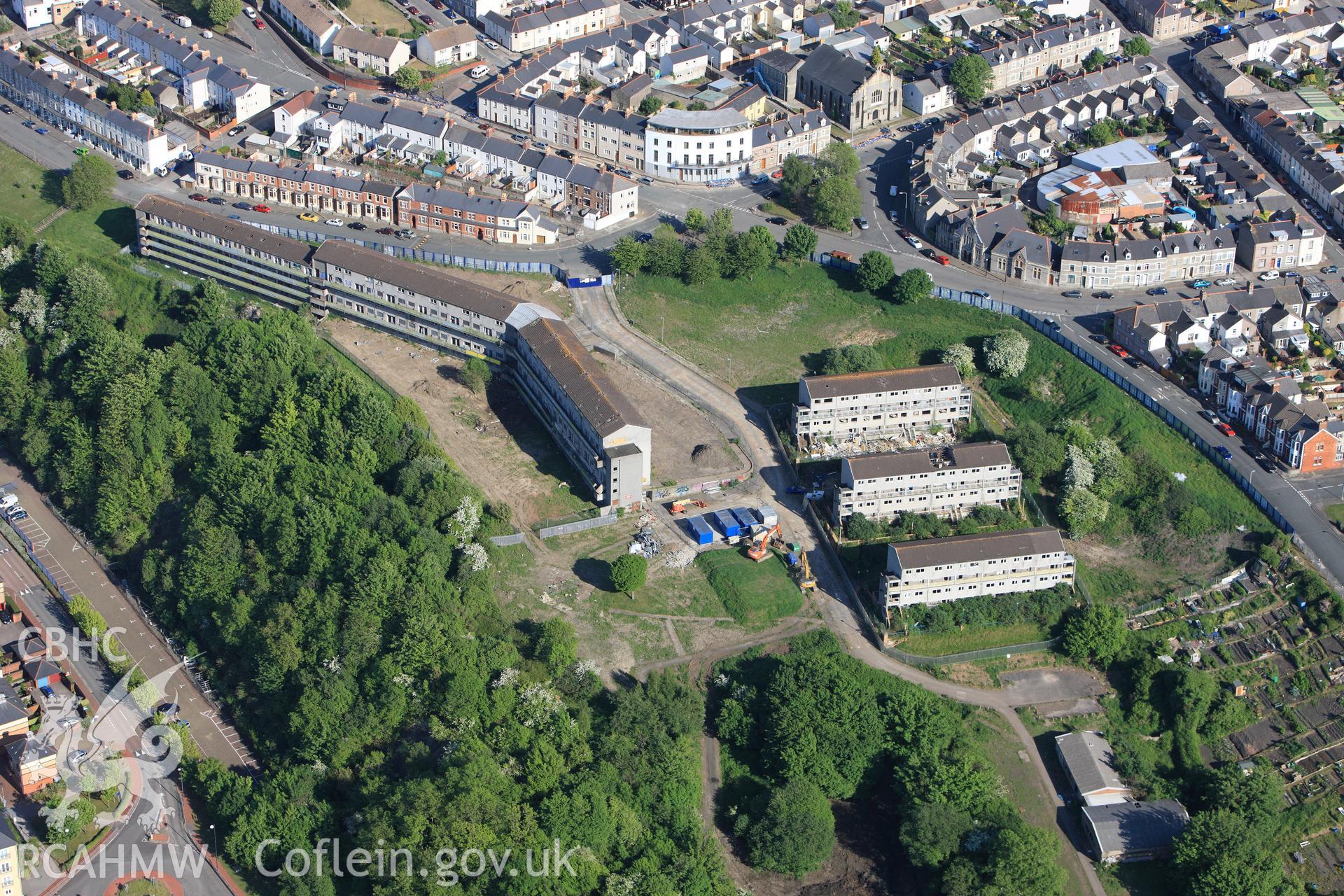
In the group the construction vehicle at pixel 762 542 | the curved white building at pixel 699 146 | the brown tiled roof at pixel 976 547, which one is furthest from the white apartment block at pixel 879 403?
the curved white building at pixel 699 146

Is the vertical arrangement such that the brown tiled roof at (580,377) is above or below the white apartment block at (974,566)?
above

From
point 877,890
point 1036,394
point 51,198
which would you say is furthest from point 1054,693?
point 51,198

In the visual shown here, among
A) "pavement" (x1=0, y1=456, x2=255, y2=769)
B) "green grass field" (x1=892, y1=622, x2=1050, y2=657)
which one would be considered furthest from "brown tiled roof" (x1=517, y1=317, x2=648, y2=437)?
"pavement" (x1=0, y1=456, x2=255, y2=769)

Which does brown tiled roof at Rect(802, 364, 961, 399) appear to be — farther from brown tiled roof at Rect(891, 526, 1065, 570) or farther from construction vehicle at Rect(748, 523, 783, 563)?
brown tiled roof at Rect(891, 526, 1065, 570)

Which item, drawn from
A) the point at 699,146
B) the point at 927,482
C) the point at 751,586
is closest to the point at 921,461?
the point at 927,482

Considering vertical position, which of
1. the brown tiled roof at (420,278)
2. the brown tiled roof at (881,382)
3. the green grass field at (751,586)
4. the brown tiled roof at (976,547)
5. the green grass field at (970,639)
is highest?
the brown tiled roof at (420,278)

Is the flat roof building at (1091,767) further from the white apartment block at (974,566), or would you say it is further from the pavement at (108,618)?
the pavement at (108,618)

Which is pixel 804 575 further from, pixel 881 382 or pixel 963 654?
pixel 881 382

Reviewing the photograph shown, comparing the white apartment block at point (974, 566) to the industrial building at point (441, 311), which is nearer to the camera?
the white apartment block at point (974, 566)
